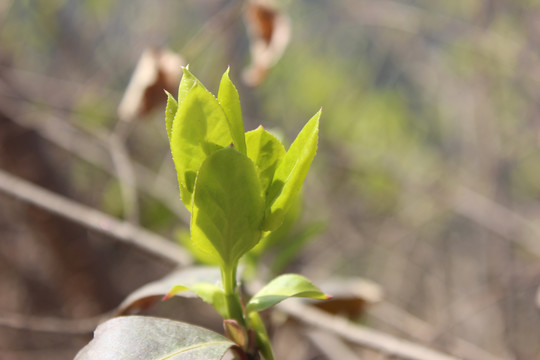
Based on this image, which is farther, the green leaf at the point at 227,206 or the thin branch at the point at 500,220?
the thin branch at the point at 500,220

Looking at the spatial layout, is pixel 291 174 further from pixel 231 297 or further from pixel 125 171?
pixel 125 171

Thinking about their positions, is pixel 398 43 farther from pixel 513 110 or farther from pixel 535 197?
pixel 535 197

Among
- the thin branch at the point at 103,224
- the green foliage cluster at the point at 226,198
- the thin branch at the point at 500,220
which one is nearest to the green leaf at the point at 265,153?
the green foliage cluster at the point at 226,198

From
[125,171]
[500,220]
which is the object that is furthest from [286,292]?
[500,220]

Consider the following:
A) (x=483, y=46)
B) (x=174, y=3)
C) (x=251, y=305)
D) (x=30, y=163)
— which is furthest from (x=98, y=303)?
(x=174, y=3)

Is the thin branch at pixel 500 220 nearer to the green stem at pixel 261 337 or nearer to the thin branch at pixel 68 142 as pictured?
the thin branch at pixel 68 142
